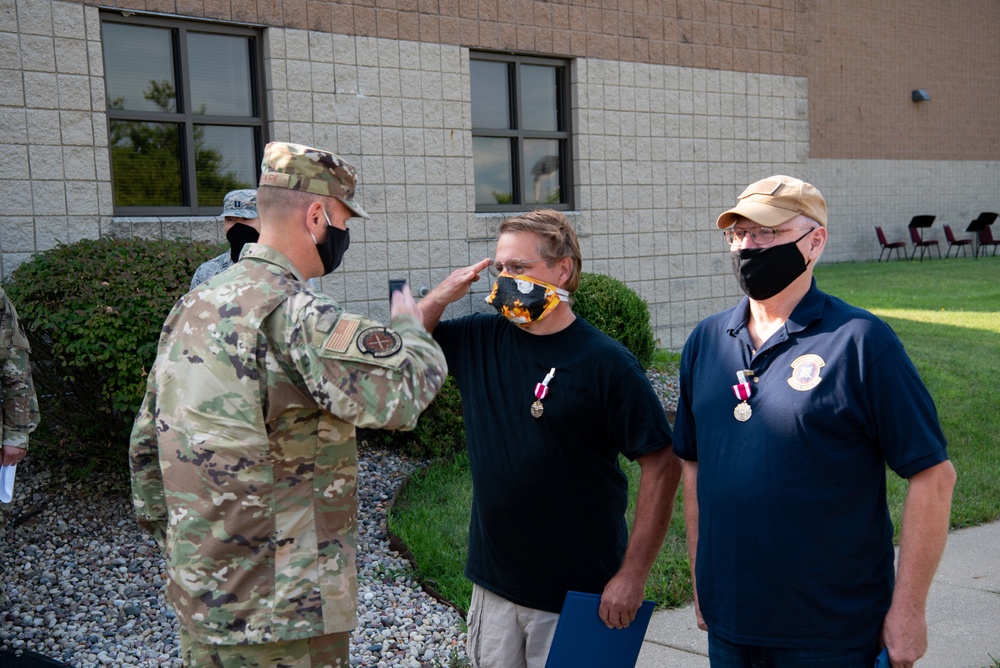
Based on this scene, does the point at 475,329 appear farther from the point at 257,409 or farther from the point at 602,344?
the point at 257,409

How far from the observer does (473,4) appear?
9234 millimetres

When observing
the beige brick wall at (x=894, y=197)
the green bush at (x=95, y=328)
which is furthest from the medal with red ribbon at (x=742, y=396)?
the beige brick wall at (x=894, y=197)

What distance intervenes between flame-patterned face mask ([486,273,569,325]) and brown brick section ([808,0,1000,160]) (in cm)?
2465

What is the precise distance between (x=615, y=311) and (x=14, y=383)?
5.55 meters

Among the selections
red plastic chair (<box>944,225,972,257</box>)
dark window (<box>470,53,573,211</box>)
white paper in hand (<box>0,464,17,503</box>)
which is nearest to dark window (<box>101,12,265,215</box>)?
dark window (<box>470,53,573,211</box>)

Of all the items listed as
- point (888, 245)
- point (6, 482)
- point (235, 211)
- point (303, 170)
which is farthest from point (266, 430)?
point (888, 245)

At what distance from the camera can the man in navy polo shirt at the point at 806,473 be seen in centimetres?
243

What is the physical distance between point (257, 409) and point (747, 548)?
135cm

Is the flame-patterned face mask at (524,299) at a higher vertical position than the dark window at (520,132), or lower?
lower

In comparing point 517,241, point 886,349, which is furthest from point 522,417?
point 886,349

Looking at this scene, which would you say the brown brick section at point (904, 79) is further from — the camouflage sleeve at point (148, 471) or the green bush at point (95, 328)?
the camouflage sleeve at point (148, 471)

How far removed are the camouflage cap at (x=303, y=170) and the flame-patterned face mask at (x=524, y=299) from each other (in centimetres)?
66

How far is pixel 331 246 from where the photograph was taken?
8.75 feet

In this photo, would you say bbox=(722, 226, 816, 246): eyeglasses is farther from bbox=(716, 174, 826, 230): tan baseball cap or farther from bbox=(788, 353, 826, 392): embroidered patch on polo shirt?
bbox=(788, 353, 826, 392): embroidered patch on polo shirt
